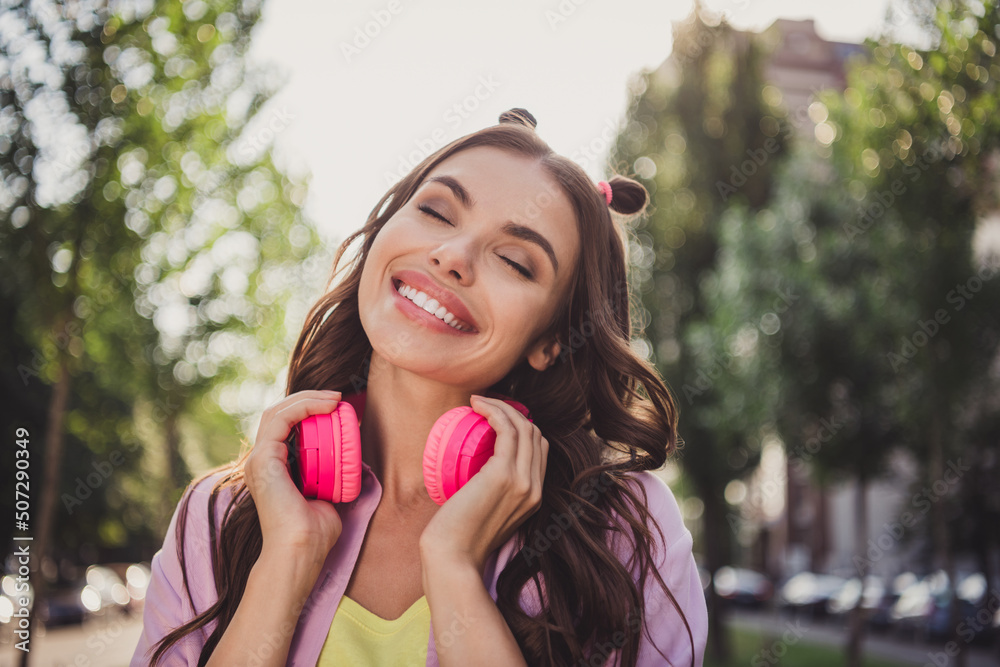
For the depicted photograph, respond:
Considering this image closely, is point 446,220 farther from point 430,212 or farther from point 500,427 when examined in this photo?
point 500,427

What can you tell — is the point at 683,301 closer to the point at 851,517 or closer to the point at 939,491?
the point at 939,491

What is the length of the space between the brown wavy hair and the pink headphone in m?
0.30

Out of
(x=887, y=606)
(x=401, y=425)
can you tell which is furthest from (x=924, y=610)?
(x=401, y=425)

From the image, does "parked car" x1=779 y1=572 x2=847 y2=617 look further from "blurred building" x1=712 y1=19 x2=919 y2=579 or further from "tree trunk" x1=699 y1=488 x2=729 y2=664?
"tree trunk" x1=699 y1=488 x2=729 y2=664

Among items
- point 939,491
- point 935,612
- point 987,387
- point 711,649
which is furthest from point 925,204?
point 935,612

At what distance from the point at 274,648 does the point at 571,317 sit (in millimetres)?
1372

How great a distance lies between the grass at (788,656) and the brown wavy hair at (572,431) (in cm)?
1739

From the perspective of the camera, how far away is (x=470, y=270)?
2.30 meters

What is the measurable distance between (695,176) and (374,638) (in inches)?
790

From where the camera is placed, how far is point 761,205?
70.7ft

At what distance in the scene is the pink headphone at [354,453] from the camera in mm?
2166

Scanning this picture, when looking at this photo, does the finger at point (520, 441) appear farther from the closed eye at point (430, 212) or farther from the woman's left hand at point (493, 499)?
the closed eye at point (430, 212)

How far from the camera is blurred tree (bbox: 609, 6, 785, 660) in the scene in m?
19.8

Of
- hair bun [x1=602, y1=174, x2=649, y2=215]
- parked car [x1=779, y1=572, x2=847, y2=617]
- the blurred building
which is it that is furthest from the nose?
parked car [x1=779, y1=572, x2=847, y2=617]
